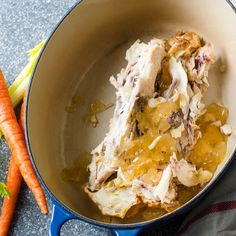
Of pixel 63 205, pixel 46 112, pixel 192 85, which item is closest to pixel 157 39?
pixel 192 85

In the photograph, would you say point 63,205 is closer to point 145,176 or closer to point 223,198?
point 145,176

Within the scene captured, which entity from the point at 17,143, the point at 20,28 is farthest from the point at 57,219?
the point at 20,28

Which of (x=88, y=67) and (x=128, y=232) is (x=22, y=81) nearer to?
(x=88, y=67)

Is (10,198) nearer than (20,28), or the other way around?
(10,198)

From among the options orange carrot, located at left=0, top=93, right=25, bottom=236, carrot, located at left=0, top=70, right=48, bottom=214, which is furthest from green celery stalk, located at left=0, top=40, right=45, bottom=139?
orange carrot, located at left=0, top=93, right=25, bottom=236

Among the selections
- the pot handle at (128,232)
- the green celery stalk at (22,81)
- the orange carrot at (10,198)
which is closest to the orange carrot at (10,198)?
the orange carrot at (10,198)

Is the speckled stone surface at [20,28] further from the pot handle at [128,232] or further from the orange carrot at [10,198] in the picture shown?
the pot handle at [128,232]
